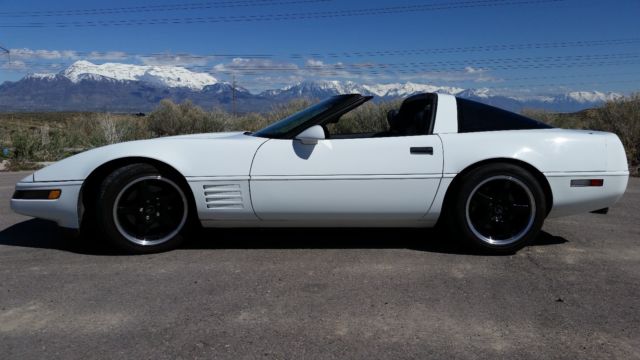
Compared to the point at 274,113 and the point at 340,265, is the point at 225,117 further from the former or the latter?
Answer: the point at 340,265

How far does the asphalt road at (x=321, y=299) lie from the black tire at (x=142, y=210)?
0.13 m

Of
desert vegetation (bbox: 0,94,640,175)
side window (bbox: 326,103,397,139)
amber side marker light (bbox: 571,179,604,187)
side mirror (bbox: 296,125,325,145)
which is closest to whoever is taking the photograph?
side mirror (bbox: 296,125,325,145)

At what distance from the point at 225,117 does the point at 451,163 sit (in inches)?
758

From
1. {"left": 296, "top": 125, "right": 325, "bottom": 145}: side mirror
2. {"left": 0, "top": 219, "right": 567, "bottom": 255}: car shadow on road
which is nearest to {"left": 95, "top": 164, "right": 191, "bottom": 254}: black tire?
{"left": 0, "top": 219, "right": 567, "bottom": 255}: car shadow on road

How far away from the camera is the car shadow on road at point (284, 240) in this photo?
161 inches

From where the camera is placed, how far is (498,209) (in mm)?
3893

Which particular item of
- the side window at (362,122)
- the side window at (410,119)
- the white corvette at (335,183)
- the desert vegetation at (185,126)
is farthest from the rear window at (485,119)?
the desert vegetation at (185,126)

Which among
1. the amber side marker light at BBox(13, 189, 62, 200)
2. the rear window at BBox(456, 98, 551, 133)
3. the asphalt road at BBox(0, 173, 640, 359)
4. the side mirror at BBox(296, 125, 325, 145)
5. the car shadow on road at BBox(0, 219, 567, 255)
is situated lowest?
the asphalt road at BBox(0, 173, 640, 359)

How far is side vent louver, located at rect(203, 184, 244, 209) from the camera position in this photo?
3.78 metres

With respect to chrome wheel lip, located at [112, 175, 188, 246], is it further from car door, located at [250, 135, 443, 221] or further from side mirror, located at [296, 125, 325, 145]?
side mirror, located at [296, 125, 325, 145]

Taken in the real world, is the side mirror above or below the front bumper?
above

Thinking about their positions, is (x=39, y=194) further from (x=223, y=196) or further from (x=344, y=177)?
(x=344, y=177)

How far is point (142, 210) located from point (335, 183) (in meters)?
1.48

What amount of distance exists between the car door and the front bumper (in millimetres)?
1308
